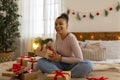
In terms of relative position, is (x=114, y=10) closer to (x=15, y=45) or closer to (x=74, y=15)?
(x=74, y=15)

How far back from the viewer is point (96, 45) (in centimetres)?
358

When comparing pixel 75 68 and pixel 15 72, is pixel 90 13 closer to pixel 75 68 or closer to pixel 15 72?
pixel 75 68

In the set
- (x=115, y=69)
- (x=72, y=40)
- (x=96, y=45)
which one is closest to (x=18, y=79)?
(x=72, y=40)

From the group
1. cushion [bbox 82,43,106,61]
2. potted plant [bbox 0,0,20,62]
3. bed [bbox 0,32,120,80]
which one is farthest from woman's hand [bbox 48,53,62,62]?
potted plant [bbox 0,0,20,62]

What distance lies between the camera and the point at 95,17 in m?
4.34

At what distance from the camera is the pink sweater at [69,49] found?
2416 mm

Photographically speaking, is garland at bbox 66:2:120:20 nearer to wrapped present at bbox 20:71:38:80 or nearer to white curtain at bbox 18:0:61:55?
→ white curtain at bbox 18:0:61:55

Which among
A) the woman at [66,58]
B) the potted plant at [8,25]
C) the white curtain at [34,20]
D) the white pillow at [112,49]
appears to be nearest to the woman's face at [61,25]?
the woman at [66,58]

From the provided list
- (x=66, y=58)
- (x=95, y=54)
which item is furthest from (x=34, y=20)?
(x=66, y=58)

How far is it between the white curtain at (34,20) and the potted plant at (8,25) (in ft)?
1.06

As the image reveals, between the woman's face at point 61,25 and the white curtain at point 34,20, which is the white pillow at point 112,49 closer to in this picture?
the woman's face at point 61,25

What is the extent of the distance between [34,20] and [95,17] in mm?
1492

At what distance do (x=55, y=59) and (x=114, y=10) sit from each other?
87.4 inches

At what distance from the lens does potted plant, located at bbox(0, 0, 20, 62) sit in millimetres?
4681
